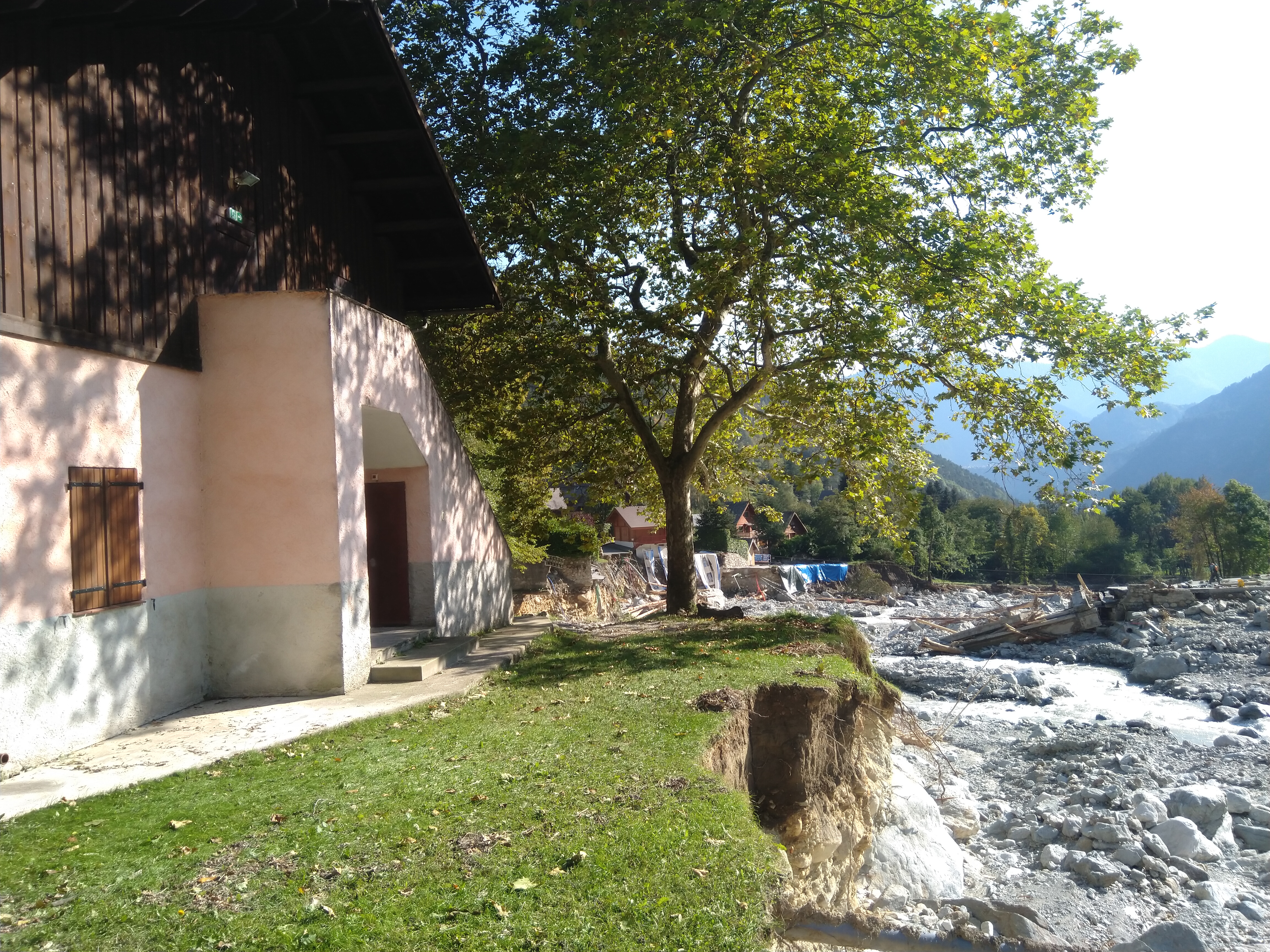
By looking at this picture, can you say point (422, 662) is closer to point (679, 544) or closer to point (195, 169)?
point (195, 169)

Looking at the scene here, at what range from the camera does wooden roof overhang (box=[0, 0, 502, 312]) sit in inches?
321

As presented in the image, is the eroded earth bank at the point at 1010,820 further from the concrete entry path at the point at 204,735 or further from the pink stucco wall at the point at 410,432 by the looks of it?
the pink stucco wall at the point at 410,432

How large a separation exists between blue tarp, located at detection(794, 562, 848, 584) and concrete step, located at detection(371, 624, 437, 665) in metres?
44.1

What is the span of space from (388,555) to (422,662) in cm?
295

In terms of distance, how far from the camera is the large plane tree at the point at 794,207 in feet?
44.5

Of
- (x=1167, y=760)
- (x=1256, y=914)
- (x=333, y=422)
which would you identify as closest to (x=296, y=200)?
(x=333, y=422)

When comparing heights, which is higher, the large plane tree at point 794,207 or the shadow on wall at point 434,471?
the large plane tree at point 794,207

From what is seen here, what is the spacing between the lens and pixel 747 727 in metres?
9.49

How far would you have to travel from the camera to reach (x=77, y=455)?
7645 mm

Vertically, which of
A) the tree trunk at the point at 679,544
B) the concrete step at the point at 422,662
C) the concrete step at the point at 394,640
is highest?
the tree trunk at the point at 679,544

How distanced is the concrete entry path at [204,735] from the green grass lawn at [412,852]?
266 mm

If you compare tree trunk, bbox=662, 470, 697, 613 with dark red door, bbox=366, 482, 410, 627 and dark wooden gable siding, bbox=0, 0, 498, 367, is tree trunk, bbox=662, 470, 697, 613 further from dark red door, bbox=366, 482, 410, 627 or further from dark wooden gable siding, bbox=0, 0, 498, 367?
dark red door, bbox=366, 482, 410, 627

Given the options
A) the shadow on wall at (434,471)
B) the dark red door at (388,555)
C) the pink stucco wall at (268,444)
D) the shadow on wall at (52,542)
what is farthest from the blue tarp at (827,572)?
the shadow on wall at (52,542)

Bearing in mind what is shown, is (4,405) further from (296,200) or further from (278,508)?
(296,200)
